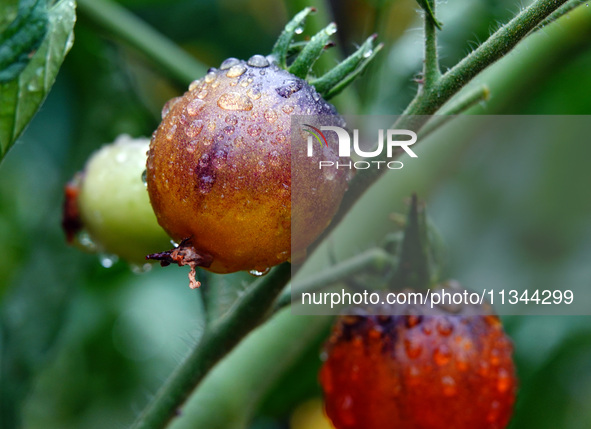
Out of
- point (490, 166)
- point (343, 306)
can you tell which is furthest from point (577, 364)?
point (343, 306)

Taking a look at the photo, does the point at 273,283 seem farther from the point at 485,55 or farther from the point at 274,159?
Answer: the point at 485,55

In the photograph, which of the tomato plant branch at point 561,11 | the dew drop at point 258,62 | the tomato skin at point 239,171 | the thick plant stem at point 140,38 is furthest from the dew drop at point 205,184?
the thick plant stem at point 140,38

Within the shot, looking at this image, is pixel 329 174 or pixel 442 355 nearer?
pixel 329 174

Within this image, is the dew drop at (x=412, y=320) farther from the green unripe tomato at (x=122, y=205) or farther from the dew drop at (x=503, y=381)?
the green unripe tomato at (x=122, y=205)

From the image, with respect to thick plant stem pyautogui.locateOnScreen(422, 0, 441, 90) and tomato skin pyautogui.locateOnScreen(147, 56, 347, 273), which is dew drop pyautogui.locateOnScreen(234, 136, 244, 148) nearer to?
tomato skin pyautogui.locateOnScreen(147, 56, 347, 273)

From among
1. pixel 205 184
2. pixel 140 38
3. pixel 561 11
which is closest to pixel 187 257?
pixel 205 184

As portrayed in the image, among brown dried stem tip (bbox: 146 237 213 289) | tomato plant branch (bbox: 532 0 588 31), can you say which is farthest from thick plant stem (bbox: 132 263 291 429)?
tomato plant branch (bbox: 532 0 588 31)

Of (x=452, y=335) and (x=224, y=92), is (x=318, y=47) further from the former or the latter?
(x=452, y=335)
